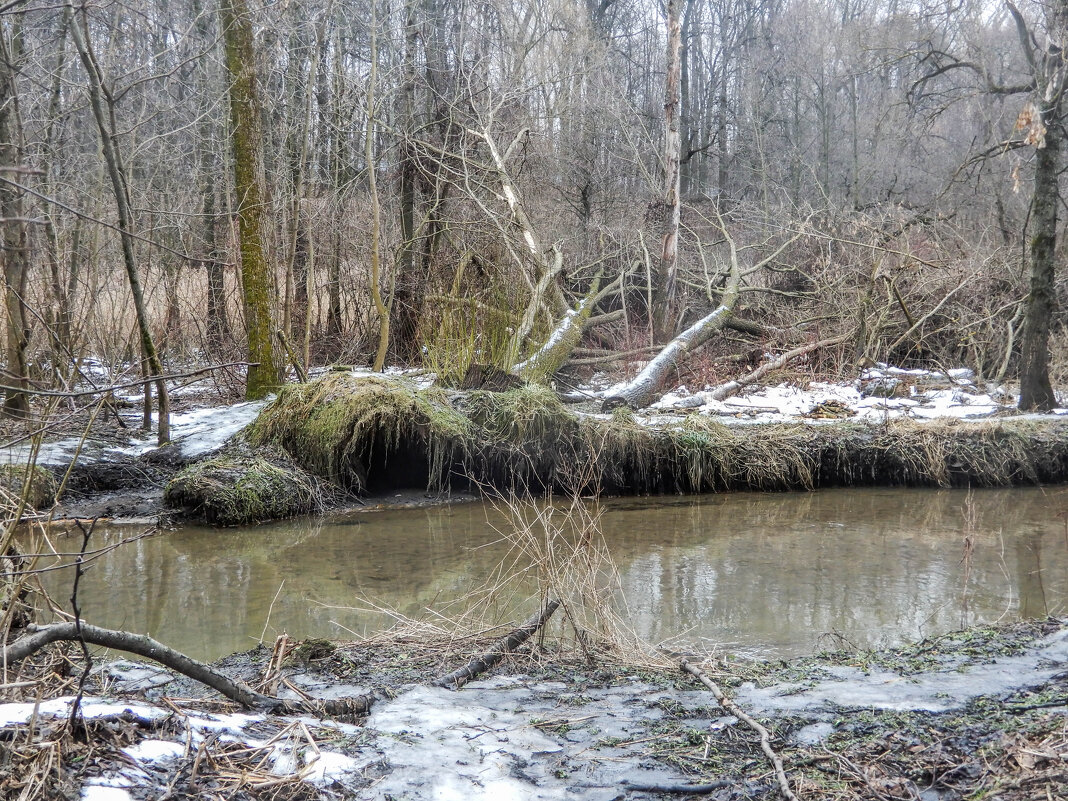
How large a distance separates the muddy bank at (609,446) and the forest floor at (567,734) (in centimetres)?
595

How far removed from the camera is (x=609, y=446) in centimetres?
1069

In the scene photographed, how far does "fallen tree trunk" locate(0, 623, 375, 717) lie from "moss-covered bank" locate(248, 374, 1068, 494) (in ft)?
21.5

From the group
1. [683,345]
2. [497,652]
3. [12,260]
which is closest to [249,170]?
[12,260]

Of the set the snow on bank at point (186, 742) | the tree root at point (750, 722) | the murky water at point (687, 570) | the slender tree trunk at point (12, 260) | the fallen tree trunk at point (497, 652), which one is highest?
the slender tree trunk at point (12, 260)

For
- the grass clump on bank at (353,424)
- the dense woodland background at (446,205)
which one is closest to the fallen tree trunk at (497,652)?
the grass clump on bank at (353,424)

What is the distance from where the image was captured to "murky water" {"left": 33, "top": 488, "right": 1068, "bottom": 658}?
6035 mm

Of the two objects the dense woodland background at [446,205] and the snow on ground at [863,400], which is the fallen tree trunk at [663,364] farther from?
the dense woodland background at [446,205]

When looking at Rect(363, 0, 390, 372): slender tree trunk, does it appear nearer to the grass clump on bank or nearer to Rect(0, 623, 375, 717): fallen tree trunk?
the grass clump on bank

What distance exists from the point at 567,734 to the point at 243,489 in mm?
6650

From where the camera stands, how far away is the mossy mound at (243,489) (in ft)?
30.0

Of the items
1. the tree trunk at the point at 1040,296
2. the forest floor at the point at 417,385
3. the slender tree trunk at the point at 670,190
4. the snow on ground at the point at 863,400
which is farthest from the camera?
the slender tree trunk at the point at 670,190

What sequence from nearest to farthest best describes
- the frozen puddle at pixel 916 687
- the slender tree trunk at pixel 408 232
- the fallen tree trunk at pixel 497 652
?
the frozen puddle at pixel 916 687, the fallen tree trunk at pixel 497 652, the slender tree trunk at pixel 408 232

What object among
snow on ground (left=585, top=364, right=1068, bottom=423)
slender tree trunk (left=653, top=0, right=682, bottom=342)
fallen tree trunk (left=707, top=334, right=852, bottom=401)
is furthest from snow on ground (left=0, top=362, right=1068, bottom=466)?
slender tree trunk (left=653, top=0, right=682, bottom=342)

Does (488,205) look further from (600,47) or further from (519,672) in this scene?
(519,672)
